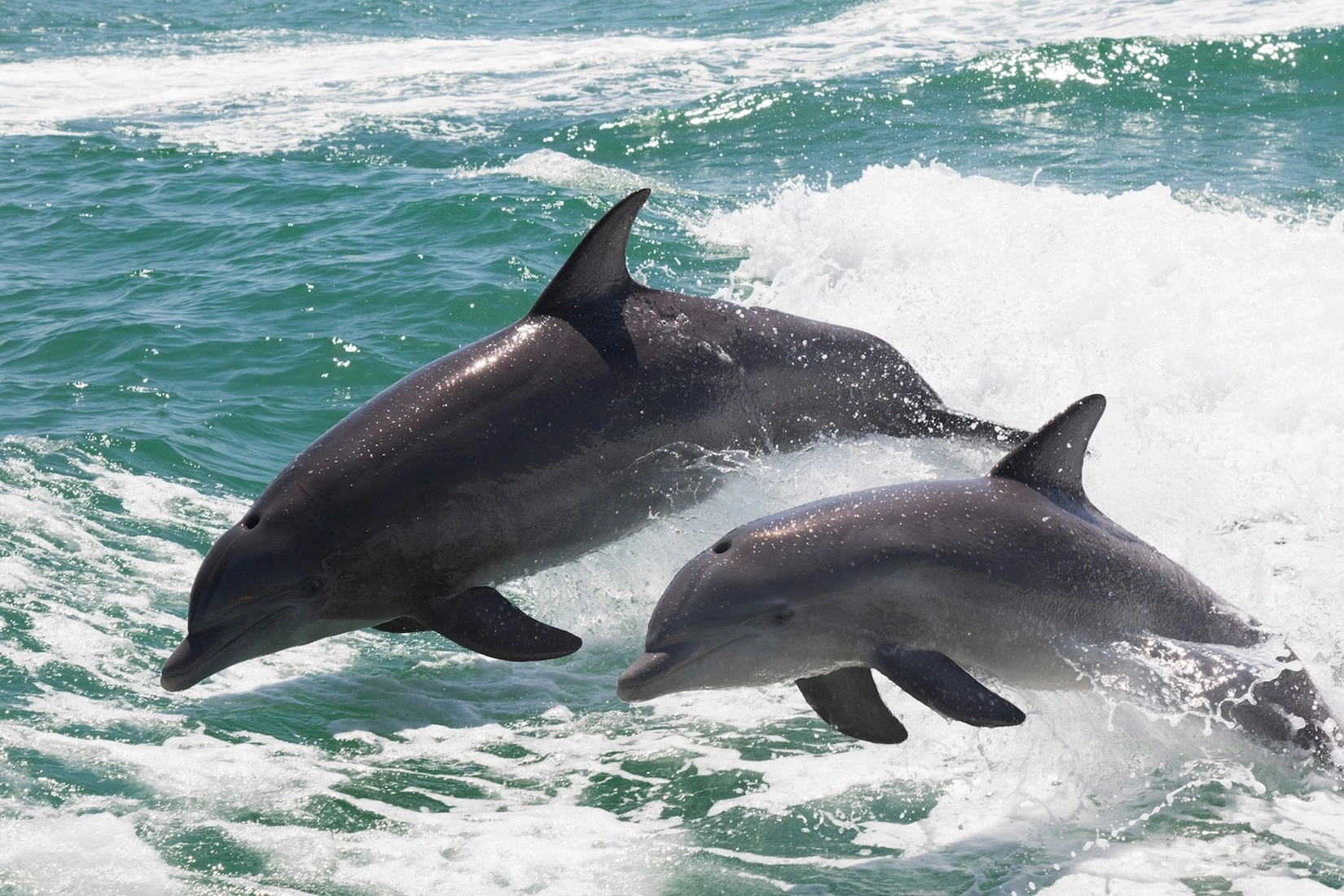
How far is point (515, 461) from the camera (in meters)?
7.15

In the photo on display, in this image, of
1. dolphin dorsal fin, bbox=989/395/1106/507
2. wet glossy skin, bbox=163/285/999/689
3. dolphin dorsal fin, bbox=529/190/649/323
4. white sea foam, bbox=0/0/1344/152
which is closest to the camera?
dolphin dorsal fin, bbox=989/395/1106/507

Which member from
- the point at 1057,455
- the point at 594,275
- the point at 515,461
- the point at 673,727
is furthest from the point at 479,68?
the point at 1057,455

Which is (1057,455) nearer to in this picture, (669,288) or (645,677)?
(645,677)

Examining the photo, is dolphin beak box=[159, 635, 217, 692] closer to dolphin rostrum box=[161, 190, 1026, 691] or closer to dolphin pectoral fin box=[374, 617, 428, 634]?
dolphin rostrum box=[161, 190, 1026, 691]

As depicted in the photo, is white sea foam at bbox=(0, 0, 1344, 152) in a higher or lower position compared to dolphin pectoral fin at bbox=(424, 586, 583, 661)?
higher

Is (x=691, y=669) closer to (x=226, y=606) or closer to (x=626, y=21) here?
(x=226, y=606)

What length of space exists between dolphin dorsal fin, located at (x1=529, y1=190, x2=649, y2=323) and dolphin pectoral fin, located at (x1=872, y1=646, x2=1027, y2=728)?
99.0 inches

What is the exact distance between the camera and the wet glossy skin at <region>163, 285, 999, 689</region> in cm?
680

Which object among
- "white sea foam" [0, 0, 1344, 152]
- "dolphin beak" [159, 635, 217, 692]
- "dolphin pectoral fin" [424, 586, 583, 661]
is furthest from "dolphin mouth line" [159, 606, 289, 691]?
"white sea foam" [0, 0, 1344, 152]

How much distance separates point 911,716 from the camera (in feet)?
24.2

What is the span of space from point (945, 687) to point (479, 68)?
25.1 m

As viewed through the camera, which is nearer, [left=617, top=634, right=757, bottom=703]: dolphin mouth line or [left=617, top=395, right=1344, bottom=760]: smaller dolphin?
[left=617, top=634, right=757, bottom=703]: dolphin mouth line

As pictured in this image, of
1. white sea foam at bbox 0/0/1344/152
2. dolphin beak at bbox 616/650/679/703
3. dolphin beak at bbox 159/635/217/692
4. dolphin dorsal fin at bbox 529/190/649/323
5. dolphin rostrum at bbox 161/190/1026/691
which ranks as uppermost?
white sea foam at bbox 0/0/1344/152

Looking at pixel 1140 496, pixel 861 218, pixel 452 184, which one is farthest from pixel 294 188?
pixel 1140 496
